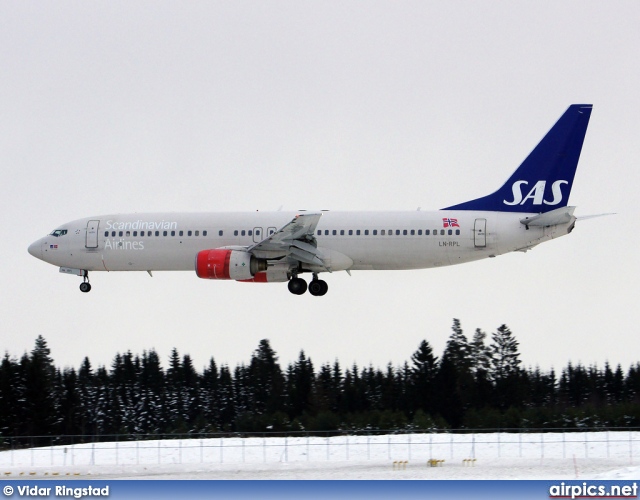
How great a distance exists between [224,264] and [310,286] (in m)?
4.86

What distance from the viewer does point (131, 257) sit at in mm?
60469

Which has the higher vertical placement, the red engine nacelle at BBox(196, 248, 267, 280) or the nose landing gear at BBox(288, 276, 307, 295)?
the red engine nacelle at BBox(196, 248, 267, 280)

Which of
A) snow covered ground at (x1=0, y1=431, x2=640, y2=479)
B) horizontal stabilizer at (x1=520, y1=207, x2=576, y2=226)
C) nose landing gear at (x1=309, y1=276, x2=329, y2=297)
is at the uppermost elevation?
horizontal stabilizer at (x1=520, y1=207, x2=576, y2=226)

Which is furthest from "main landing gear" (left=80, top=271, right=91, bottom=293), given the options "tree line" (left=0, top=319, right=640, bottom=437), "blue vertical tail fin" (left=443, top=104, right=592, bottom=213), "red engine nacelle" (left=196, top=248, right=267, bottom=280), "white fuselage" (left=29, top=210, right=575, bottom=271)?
"tree line" (left=0, top=319, right=640, bottom=437)

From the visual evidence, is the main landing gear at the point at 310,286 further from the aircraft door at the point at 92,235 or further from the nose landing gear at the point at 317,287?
the aircraft door at the point at 92,235

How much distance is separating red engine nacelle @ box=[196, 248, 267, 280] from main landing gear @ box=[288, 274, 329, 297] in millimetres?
2554

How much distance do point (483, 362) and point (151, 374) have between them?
3478cm

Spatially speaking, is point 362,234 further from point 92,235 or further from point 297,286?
point 92,235

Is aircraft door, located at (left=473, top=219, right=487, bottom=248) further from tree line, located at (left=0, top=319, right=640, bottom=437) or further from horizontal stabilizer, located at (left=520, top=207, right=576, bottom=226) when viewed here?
tree line, located at (left=0, top=319, right=640, bottom=437)

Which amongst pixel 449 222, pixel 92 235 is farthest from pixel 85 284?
pixel 449 222

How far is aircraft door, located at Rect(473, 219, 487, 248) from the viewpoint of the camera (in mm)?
55438

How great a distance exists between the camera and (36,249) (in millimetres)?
63094

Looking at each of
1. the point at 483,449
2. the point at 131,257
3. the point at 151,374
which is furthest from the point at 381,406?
the point at 483,449

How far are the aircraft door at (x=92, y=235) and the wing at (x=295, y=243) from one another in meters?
9.11
